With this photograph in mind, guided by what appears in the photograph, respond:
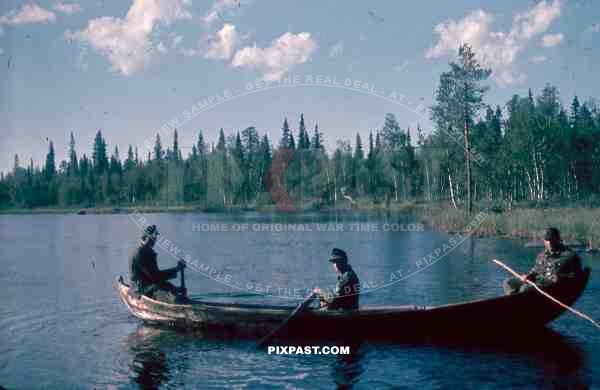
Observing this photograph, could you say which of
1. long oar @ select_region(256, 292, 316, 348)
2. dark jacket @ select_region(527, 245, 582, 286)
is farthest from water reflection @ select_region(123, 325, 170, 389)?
dark jacket @ select_region(527, 245, 582, 286)

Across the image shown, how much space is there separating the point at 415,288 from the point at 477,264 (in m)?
4.96

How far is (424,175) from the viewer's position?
56719 millimetres

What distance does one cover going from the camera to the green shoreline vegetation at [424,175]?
1415 inches

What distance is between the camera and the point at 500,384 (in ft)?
27.2

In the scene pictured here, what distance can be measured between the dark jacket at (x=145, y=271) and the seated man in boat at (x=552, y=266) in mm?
6996

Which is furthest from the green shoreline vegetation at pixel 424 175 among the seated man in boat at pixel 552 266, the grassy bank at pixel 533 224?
the seated man in boat at pixel 552 266

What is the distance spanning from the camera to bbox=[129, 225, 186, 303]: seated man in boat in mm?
11750

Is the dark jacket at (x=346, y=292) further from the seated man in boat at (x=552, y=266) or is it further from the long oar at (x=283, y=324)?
the seated man in boat at (x=552, y=266)

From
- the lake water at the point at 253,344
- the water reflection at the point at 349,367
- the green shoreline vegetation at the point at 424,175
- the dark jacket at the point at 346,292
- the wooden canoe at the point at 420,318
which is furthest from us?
the green shoreline vegetation at the point at 424,175

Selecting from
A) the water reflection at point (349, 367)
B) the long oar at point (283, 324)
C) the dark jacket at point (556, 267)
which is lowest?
the water reflection at point (349, 367)

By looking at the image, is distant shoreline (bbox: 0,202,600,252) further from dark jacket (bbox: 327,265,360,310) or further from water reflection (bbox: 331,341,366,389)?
water reflection (bbox: 331,341,366,389)

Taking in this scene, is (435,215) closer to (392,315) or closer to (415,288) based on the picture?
(415,288)

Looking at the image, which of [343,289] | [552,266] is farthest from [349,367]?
[552,266]

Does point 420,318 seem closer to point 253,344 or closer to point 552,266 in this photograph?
point 552,266
